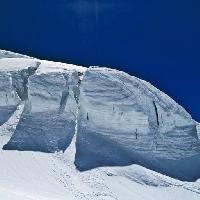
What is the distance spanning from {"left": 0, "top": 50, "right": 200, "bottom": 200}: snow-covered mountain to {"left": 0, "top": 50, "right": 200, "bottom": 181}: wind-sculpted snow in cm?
6

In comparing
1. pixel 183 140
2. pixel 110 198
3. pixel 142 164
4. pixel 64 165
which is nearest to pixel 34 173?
pixel 64 165

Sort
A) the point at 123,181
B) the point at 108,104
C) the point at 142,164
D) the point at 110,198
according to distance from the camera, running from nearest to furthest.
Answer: the point at 110,198
the point at 123,181
the point at 142,164
the point at 108,104

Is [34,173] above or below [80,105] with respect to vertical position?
below

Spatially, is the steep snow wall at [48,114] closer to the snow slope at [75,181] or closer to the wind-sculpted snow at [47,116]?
the wind-sculpted snow at [47,116]

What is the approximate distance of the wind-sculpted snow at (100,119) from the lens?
30484 millimetres

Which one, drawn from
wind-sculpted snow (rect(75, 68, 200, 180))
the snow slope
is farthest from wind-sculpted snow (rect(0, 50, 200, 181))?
the snow slope

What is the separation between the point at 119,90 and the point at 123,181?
6.69 meters

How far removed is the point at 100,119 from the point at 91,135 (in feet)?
4.28

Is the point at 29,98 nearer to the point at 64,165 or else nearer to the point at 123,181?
the point at 64,165

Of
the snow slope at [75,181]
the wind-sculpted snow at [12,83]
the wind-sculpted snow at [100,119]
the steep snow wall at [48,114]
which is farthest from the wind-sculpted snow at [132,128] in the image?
the wind-sculpted snow at [12,83]

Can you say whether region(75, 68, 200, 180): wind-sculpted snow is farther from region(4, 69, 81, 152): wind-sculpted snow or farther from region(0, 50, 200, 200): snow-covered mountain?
region(4, 69, 81, 152): wind-sculpted snow

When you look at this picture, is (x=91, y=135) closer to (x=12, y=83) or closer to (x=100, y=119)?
(x=100, y=119)

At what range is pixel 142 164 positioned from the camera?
30344 millimetres

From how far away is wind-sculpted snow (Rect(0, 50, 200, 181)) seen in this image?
3048 cm
